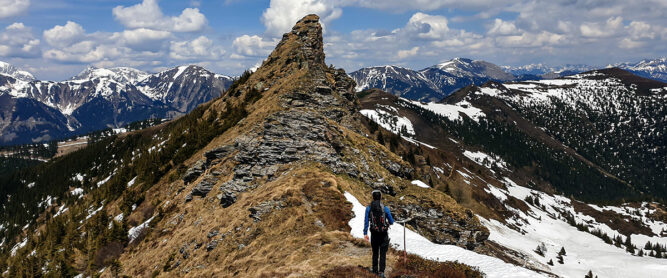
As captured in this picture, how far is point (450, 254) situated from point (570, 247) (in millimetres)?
118720

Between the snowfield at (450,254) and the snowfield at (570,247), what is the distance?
5589cm

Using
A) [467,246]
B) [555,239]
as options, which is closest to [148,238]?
[467,246]

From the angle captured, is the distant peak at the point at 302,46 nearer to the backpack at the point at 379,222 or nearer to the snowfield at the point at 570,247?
the snowfield at the point at 570,247

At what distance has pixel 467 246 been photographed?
34938 mm

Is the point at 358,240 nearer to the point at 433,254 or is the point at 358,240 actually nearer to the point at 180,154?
the point at 433,254

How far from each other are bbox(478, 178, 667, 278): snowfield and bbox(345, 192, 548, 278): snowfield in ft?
183

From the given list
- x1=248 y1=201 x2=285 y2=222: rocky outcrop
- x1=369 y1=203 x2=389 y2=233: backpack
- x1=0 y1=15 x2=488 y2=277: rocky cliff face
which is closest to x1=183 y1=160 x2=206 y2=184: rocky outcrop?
x1=0 y1=15 x2=488 y2=277: rocky cliff face

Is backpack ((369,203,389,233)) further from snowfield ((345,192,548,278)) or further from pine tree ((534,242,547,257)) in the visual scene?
pine tree ((534,242,547,257))

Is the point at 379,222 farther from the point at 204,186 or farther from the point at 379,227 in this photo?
the point at 204,186

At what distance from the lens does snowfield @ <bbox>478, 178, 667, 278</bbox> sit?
8231cm

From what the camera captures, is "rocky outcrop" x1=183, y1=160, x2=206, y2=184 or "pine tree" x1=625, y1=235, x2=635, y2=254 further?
"pine tree" x1=625, y1=235, x2=635, y2=254

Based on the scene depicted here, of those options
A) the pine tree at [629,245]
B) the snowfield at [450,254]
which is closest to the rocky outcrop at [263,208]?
the snowfield at [450,254]

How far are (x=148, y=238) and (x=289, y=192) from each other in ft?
66.1

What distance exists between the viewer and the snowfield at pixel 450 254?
1603 centimetres
